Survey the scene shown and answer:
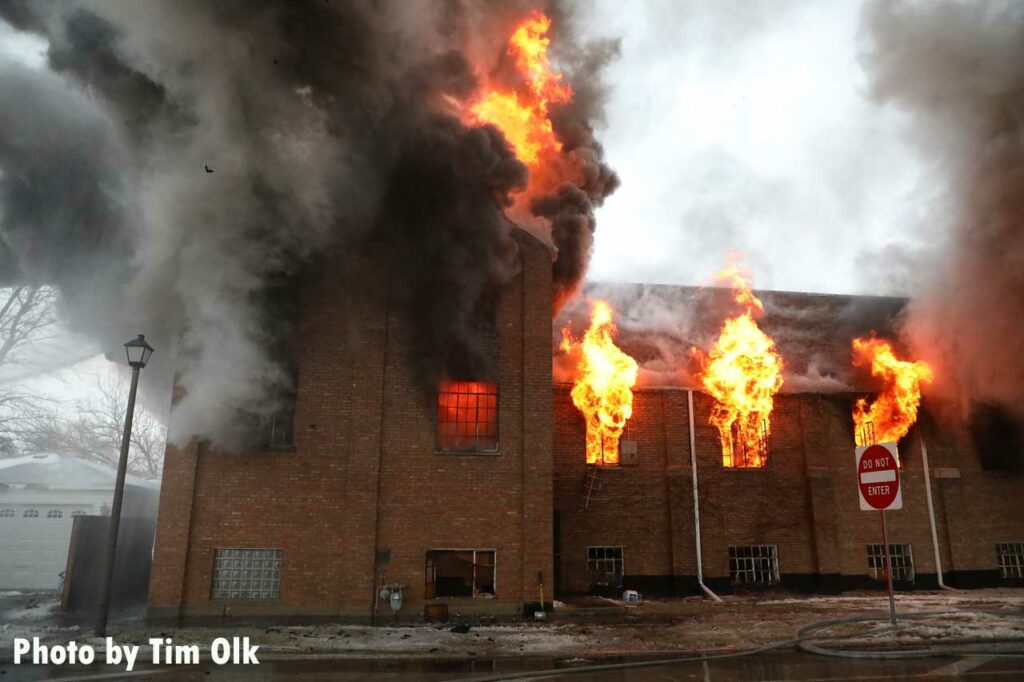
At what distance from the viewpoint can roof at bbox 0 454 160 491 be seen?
18.6m

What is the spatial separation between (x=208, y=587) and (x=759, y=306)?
50.4ft

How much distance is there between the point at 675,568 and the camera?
15750 millimetres

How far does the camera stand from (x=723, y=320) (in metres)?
18.9

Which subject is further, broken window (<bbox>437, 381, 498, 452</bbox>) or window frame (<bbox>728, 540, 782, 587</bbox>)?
window frame (<bbox>728, 540, 782, 587</bbox>)

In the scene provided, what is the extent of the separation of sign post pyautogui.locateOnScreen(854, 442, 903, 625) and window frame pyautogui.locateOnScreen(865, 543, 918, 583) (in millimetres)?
8376

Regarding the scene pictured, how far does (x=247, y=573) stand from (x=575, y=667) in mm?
6561

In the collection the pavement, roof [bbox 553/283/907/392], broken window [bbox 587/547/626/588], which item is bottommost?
the pavement

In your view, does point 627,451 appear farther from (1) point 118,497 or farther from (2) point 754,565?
(1) point 118,497

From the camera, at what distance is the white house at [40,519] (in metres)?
17.1

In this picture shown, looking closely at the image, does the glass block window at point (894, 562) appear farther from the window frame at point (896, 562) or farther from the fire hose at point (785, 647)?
the fire hose at point (785, 647)

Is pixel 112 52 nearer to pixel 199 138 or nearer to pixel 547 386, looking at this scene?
pixel 199 138

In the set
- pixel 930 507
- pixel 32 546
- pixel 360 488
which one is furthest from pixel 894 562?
pixel 32 546

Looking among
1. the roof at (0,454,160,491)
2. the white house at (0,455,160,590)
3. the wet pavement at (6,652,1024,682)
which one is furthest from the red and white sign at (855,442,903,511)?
the roof at (0,454,160,491)

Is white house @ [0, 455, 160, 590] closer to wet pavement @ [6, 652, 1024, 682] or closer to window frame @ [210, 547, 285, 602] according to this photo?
window frame @ [210, 547, 285, 602]
